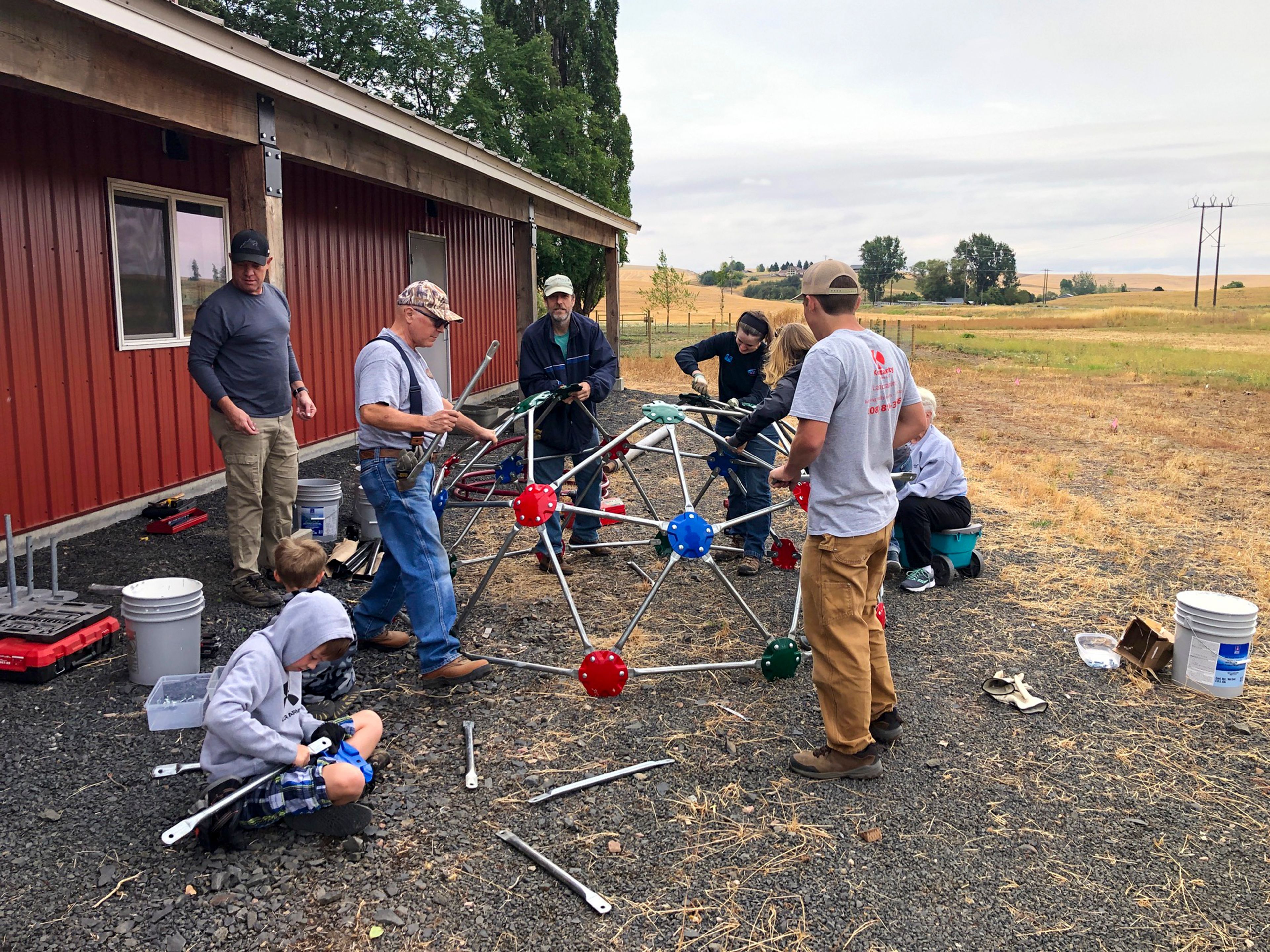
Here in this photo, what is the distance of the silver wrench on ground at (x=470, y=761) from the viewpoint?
3.41 metres

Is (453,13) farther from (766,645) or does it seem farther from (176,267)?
(766,645)

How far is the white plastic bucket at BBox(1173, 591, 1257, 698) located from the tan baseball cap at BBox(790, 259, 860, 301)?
246 centimetres

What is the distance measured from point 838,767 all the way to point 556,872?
4.05 feet

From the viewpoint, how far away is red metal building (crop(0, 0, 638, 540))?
460 centimetres

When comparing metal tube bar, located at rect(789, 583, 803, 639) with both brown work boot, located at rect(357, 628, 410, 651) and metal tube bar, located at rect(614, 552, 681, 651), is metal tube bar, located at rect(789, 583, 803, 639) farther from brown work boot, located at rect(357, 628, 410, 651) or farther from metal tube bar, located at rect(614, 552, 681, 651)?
brown work boot, located at rect(357, 628, 410, 651)

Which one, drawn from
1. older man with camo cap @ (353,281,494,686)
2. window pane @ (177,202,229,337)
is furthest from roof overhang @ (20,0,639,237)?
older man with camo cap @ (353,281,494,686)

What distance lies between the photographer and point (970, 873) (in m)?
2.97

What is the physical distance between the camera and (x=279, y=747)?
2.81 m

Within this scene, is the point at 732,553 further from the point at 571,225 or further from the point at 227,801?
the point at 571,225

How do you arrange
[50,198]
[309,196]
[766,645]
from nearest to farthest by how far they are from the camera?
[766,645]
[50,198]
[309,196]

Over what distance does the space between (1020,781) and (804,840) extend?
1042mm

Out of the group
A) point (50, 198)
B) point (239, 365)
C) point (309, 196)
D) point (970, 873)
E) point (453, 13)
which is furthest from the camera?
point (453, 13)

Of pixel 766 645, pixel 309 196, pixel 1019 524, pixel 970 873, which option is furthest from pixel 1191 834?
pixel 309 196

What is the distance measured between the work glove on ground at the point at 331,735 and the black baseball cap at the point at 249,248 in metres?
2.86
